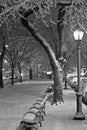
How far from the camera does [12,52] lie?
4953 cm

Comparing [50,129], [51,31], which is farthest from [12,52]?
[50,129]

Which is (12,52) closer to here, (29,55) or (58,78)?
(29,55)

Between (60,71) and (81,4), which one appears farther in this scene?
(60,71)

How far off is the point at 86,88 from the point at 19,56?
105 feet

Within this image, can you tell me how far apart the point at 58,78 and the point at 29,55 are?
111 feet

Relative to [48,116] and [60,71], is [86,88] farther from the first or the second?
[48,116]

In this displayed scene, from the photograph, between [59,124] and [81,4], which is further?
[81,4]

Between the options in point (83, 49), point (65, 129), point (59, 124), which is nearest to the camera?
point (65, 129)

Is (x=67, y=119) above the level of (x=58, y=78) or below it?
below

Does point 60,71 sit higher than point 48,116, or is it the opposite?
point 60,71

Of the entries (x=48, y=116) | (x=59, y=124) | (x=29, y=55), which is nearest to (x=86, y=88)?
(x=48, y=116)

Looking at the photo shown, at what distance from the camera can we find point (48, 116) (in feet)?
48.6

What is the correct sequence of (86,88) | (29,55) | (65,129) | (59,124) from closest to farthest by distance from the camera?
(65,129) → (59,124) → (86,88) → (29,55)

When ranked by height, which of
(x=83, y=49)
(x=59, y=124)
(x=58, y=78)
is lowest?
(x=59, y=124)
